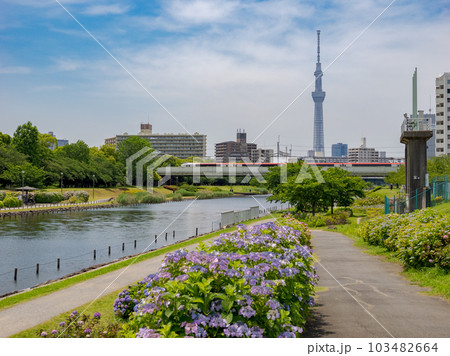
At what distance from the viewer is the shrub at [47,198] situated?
89.4m

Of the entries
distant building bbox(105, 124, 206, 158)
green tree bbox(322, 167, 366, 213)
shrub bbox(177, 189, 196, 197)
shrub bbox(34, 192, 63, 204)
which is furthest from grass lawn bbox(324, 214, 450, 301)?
distant building bbox(105, 124, 206, 158)

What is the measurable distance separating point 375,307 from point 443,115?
145m

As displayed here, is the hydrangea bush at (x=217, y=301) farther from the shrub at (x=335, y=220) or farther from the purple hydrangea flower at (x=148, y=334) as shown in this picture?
the shrub at (x=335, y=220)

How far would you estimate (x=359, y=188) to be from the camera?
50.2m

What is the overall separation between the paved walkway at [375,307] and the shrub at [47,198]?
277 feet

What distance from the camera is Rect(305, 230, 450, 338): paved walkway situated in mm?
8289

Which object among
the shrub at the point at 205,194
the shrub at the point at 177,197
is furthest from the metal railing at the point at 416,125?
the shrub at the point at 177,197

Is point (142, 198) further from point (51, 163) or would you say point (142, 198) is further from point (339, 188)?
point (339, 188)

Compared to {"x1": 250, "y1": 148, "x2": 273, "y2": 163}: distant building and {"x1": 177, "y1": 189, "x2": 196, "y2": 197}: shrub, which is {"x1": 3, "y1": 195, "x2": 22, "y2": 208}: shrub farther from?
{"x1": 177, "y1": 189, "x2": 196, "y2": 197}: shrub

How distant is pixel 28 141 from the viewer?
109750 mm

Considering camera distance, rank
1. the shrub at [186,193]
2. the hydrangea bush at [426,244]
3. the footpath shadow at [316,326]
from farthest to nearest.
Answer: the shrub at [186,193] → the hydrangea bush at [426,244] → the footpath shadow at [316,326]

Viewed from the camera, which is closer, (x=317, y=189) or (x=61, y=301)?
(x=61, y=301)

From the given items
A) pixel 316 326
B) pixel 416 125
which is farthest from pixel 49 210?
pixel 316 326
